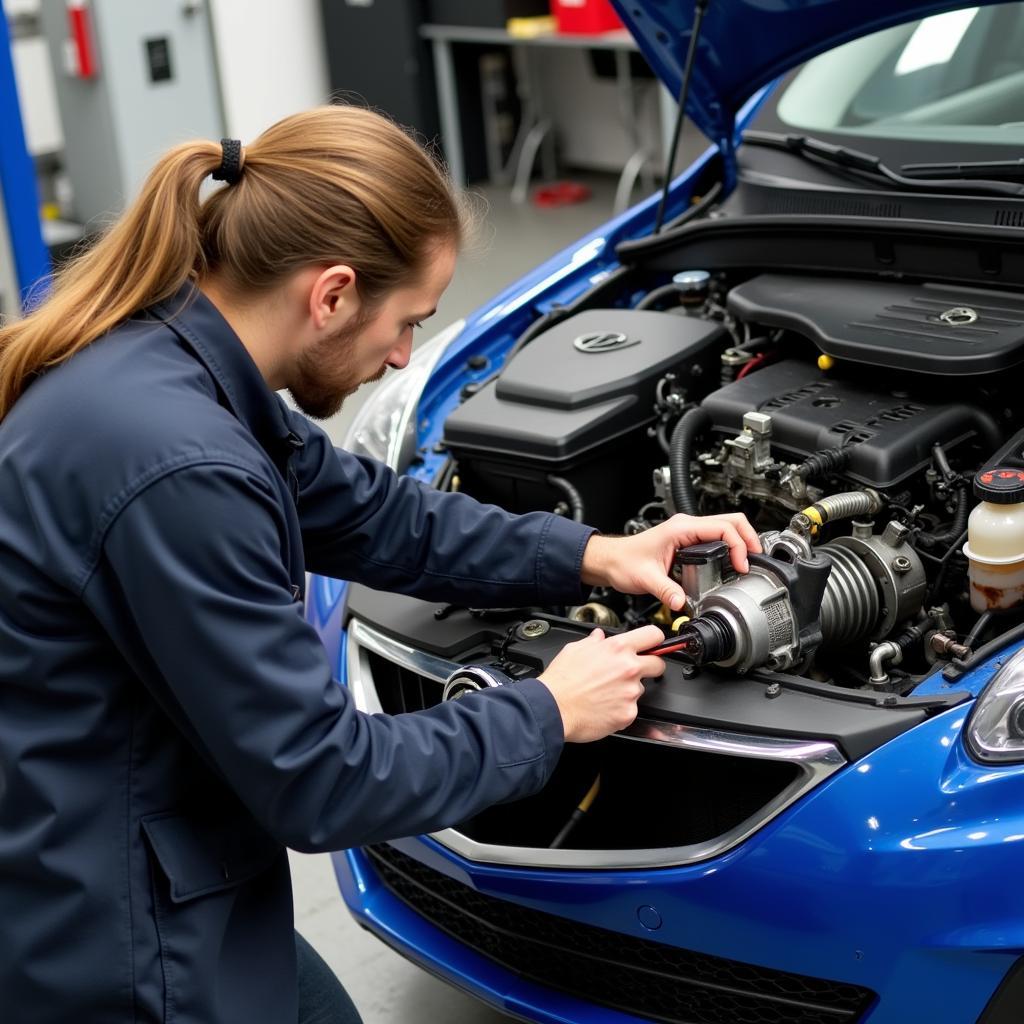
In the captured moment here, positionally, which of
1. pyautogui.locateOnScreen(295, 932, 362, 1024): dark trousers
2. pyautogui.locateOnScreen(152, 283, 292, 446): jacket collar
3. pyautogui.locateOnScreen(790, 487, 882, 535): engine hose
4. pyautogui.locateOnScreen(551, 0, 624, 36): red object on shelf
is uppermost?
pyautogui.locateOnScreen(152, 283, 292, 446): jacket collar

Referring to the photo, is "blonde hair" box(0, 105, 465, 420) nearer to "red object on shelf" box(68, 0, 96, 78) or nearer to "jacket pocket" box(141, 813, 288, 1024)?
"jacket pocket" box(141, 813, 288, 1024)

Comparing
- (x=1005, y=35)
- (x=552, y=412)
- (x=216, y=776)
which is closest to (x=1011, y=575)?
(x=552, y=412)

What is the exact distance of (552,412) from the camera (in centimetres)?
221

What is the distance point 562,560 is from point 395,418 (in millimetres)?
717

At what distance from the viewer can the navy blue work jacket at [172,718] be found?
4.41 ft

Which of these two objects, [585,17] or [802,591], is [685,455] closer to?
[802,591]

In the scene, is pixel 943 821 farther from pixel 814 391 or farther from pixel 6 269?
pixel 6 269

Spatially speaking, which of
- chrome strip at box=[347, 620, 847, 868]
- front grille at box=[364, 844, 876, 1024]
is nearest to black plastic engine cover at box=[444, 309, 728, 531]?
chrome strip at box=[347, 620, 847, 868]

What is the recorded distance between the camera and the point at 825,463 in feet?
6.31

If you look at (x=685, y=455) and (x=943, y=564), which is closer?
(x=943, y=564)

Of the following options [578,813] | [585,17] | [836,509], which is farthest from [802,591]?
[585,17]

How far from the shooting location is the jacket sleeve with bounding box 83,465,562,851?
Result: 1.33 metres

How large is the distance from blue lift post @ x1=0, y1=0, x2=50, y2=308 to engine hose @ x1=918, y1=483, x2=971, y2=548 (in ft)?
10.6

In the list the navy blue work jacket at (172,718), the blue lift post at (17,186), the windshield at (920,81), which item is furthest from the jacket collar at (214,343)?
the blue lift post at (17,186)
